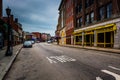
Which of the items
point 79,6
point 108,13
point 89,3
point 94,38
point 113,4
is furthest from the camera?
point 79,6

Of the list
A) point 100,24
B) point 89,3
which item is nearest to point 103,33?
point 100,24

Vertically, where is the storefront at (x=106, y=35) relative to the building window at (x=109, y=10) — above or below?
below

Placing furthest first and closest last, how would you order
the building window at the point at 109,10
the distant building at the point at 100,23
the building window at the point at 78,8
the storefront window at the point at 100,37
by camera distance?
1. the building window at the point at 78,8
2. the storefront window at the point at 100,37
3. the building window at the point at 109,10
4. the distant building at the point at 100,23

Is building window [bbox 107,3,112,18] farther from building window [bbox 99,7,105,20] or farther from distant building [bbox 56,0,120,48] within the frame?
building window [bbox 99,7,105,20]

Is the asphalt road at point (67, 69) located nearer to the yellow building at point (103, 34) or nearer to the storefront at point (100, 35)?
the yellow building at point (103, 34)

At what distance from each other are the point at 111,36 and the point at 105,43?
7.06 ft

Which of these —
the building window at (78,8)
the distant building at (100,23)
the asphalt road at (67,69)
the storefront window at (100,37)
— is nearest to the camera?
the asphalt road at (67,69)

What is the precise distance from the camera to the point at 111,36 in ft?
84.1

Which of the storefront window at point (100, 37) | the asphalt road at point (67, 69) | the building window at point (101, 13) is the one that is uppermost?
the building window at point (101, 13)

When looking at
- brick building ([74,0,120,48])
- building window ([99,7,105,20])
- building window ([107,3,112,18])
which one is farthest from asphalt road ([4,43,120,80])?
building window ([99,7,105,20])

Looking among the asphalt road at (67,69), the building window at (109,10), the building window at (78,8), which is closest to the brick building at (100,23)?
the building window at (109,10)

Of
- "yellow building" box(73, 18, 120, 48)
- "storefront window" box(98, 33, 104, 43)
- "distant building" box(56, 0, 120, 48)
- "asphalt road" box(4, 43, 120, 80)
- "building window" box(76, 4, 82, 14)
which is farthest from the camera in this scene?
"building window" box(76, 4, 82, 14)

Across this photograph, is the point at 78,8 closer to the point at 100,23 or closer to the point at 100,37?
the point at 100,23

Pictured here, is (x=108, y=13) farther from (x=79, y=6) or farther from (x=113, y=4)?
(x=79, y=6)
